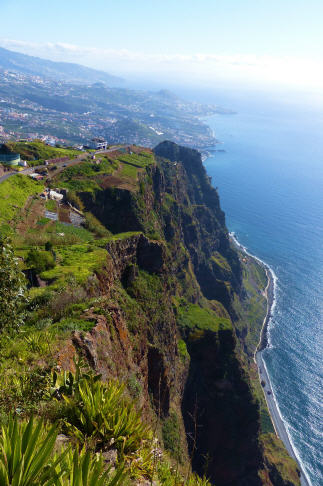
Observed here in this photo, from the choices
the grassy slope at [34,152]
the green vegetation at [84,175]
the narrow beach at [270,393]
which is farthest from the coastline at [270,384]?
the grassy slope at [34,152]

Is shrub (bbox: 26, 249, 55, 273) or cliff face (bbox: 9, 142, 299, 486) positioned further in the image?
shrub (bbox: 26, 249, 55, 273)

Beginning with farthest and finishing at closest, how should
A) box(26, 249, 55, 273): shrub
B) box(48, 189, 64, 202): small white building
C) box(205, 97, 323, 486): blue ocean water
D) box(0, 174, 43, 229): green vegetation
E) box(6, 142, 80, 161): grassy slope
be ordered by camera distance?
1. box(205, 97, 323, 486): blue ocean water
2. box(6, 142, 80, 161): grassy slope
3. box(48, 189, 64, 202): small white building
4. box(0, 174, 43, 229): green vegetation
5. box(26, 249, 55, 273): shrub

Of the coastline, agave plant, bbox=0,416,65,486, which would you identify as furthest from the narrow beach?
agave plant, bbox=0,416,65,486

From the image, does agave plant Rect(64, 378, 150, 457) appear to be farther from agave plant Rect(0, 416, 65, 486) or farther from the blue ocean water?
the blue ocean water

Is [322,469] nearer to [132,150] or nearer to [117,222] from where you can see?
[117,222]

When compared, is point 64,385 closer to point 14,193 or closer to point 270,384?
point 14,193

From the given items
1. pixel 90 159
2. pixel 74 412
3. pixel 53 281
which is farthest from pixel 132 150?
pixel 74 412

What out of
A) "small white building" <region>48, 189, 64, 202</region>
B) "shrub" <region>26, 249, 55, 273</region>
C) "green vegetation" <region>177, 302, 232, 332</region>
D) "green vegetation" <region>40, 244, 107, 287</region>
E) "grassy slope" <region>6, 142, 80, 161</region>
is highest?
"grassy slope" <region>6, 142, 80, 161</region>

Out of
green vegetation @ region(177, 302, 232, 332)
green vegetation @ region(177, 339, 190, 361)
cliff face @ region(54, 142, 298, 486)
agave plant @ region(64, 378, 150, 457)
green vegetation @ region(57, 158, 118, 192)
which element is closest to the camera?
agave plant @ region(64, 378, 150, 457)

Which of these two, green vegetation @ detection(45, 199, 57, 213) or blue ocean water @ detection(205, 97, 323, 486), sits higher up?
green vegetation @ detection(45, 199, 57, 213)
